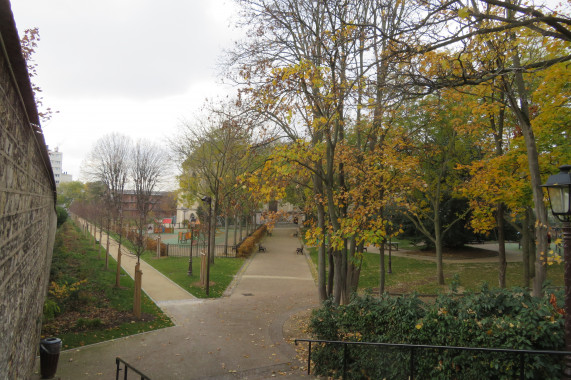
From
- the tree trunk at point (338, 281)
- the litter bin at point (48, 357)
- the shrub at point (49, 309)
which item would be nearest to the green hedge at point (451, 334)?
the tree trunk at point (338, 281)

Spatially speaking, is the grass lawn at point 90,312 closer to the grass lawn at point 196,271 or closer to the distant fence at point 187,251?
the grass lawn at point 196,271

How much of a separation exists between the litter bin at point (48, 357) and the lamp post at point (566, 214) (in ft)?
25.2

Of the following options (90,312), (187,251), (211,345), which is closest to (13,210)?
(211,345)

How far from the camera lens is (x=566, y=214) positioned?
5.08m

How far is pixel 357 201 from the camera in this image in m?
10.8

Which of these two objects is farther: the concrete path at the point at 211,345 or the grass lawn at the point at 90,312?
the grass lawn at the point at 90,312

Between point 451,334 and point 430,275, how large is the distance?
14.9 meters

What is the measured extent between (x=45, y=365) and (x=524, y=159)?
39.9 ft

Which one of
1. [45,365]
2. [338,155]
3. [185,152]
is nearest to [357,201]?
[338,155]

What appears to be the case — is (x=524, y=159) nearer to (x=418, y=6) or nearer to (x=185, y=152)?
(x=418, y=6)

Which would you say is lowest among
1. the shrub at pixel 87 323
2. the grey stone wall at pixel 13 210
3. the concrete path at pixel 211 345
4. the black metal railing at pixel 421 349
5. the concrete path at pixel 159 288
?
the concrete path at pixel 211 345

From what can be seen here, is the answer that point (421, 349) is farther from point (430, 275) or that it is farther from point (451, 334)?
point (430, 275)

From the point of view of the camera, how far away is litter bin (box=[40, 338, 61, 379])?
6.37 metres

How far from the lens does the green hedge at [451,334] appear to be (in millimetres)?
5031
